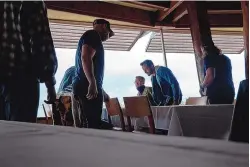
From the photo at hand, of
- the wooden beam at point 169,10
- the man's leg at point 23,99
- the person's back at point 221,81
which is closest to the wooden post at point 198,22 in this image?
the wooden beam at point 169,10

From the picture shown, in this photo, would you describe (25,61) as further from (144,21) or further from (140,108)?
(144,21)

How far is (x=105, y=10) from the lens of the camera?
187 inches

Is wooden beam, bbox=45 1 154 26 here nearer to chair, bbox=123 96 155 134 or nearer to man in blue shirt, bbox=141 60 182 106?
man in blue shirt, bbox=141 60 182 106

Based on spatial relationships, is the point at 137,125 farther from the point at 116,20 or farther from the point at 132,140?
the point at 116,20

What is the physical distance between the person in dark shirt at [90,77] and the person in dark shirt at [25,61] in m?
0.48

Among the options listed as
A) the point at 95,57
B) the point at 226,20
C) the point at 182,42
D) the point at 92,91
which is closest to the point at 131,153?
the point at 92,91

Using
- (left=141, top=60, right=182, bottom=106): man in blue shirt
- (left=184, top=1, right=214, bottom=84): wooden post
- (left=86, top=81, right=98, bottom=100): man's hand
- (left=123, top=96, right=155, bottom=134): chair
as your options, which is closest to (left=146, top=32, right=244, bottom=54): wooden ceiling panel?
(left=184, top=1, right=214, bottom=84): wooden post

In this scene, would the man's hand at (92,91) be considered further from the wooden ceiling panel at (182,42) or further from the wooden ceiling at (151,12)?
the wooden ceiling panel at (182,42)

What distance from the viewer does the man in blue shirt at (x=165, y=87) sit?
2.69 m

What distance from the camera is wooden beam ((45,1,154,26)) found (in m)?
4.38

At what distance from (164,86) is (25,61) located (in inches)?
59.8

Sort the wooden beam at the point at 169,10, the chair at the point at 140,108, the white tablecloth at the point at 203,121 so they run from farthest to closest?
1. the wooden beam at the point at 169,10
2. the chair at the point at 140,108
3. the white tablecloth at the point at 203,121

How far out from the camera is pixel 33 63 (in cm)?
137

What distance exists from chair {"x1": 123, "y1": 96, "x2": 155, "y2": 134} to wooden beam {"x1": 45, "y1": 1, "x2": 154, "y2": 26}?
261cm
